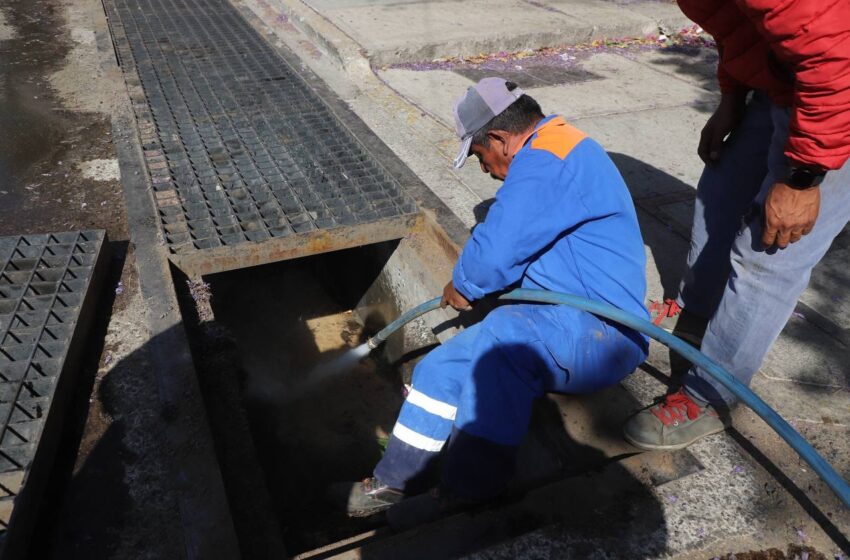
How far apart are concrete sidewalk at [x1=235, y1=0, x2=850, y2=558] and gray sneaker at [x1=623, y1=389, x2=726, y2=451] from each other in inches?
2.9

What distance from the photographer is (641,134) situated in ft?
15.8

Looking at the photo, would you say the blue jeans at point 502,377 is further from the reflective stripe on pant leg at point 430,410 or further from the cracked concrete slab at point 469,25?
the cracked concrete slab at point 469,25

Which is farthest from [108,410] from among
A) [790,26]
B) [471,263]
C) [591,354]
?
[790,26]

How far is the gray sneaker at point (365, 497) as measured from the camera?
259 cm

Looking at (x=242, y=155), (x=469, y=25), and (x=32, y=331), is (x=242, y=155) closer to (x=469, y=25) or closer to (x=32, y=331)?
(x=32, y=331)

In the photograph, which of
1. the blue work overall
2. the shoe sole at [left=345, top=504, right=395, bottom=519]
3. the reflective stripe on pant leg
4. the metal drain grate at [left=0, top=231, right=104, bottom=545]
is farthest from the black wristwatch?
the metal drain grate at [left=0, top=231, right=104, bottom=545]

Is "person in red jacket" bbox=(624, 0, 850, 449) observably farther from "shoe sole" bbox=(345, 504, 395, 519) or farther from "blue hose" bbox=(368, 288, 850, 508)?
"shoe sole" bbox=(345, 504, 395, 519)

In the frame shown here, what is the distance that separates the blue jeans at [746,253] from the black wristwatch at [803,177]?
0.07 meters

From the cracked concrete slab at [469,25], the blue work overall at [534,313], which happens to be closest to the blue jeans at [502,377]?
the blue work overall at [534,313]

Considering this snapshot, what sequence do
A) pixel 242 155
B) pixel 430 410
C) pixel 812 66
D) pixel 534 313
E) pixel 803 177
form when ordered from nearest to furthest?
1. pixel 812 66
2. pixel 803 177
3. pixel 534 313
4. pixel 430 410
5. pixel 242 155

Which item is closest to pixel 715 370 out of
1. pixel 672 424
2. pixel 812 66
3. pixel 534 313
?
pixel 672 424

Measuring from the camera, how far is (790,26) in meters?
1.65

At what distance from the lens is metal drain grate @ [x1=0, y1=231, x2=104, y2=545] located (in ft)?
6.68

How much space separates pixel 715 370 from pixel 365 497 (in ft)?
4.90
